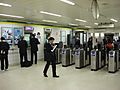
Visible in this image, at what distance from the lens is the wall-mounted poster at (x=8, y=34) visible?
9.91 meters

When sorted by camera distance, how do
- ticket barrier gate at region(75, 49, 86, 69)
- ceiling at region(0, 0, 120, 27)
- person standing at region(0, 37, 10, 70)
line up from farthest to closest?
ticket barrier gate at region(75, 49, 86, 69) < person standing at region(0, 37, 10, 70) < ceiling at region(0, 0, 120, 27)

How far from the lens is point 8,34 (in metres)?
10.2

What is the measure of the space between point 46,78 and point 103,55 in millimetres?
3876

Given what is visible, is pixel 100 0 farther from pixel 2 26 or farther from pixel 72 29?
pixel 72 29

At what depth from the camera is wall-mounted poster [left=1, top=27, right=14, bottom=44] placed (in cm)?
991

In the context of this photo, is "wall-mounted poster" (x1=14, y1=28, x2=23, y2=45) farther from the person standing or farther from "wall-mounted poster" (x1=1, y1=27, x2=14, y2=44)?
the person standing

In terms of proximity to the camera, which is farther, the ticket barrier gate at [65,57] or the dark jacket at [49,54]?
the ticket barrier gate at [65,57]

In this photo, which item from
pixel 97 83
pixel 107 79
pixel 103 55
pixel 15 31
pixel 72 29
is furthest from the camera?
pixel 72 29

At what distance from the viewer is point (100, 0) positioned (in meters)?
5.33

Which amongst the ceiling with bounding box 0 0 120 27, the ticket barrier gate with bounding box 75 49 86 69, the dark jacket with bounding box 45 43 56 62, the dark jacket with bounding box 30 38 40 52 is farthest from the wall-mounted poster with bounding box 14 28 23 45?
the dark jacket with bounding box 45 43 56 62

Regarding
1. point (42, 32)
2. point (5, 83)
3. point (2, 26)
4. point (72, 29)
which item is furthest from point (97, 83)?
point (72, 29)

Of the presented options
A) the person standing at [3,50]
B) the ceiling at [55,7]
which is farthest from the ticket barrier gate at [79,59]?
the person standing at [3,50]

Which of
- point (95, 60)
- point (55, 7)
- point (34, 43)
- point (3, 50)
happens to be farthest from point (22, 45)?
point (95, 60)

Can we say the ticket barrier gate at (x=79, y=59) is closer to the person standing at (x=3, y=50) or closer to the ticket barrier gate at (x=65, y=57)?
the ticket barrier gate at (x=65, y=57)
